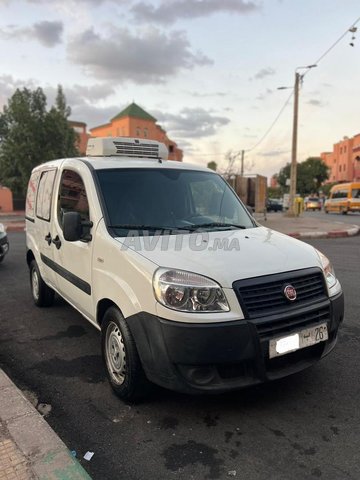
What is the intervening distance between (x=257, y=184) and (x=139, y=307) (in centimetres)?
1590

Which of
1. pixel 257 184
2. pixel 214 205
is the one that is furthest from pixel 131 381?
pixel 257 184

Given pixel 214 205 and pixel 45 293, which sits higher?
pixel 214 205

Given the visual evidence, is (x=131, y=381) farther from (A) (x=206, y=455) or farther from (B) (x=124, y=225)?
(B) (x=124, y=225)

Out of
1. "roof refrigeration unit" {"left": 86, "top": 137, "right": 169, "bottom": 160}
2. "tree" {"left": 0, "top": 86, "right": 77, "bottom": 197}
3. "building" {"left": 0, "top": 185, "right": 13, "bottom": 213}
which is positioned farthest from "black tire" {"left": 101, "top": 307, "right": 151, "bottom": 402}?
"building" {"left": 0, "top": 185, "right": 13, "bottom": 213}

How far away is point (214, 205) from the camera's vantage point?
4211mm

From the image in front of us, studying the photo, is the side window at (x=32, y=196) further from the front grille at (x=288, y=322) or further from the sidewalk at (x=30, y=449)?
the front grille at (x=288, y=322)

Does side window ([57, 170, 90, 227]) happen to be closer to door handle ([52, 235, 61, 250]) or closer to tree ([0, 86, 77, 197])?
door handle ([52, 235, 61, 250])

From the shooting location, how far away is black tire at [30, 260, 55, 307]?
5.67 metres

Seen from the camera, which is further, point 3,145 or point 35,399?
point 3,145

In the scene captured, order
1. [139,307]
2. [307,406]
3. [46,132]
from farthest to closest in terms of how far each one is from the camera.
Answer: [46,132]
[307,406]
[139,307]

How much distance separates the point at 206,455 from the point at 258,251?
1.46m

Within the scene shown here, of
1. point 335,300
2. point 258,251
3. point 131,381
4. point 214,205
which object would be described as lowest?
point 131,381

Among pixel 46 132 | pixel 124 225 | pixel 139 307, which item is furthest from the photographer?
pixel 46 132

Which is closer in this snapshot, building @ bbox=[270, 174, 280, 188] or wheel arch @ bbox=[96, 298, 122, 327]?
wheel arch @ bbox=[96, 298, 122, 327]
